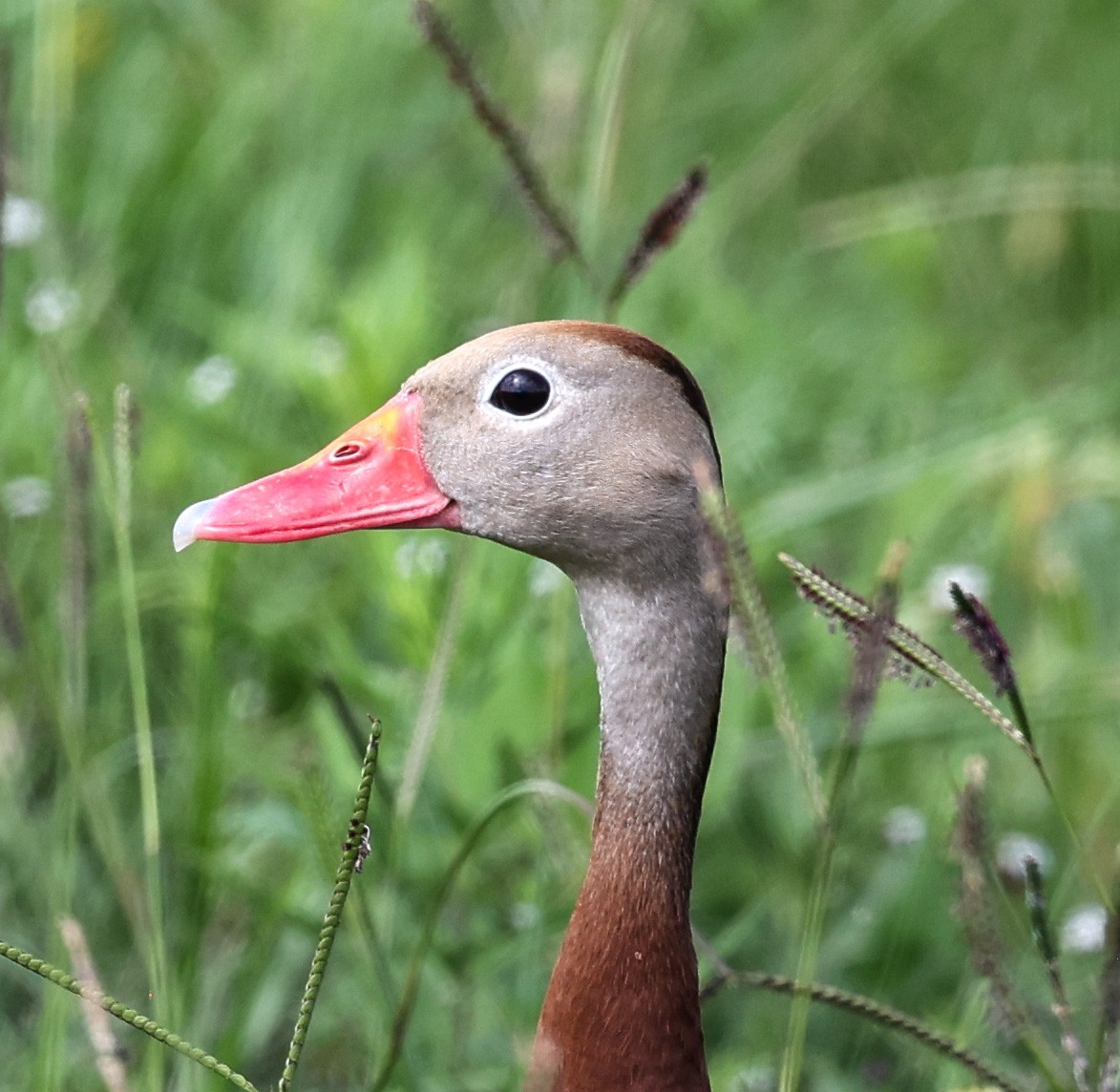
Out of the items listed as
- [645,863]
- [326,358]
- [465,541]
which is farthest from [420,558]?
[645,863]

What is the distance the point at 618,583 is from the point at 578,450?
109 millimetres

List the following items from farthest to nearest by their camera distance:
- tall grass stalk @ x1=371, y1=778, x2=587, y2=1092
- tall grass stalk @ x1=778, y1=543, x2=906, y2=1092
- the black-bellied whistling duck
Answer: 1. tall grass stalk @ x1=371, y1=778, x2=587, y2=1092
2. the black-bellied whistling duck
3. tall grass stalk @ x1=778, y1=543, x2=906, y2=1092

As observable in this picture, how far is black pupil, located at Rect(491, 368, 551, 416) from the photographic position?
1.47 meters

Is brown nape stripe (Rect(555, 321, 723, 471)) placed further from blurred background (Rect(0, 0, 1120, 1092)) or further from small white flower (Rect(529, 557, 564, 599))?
small white flower (Rect(529, 557, 564, 599))

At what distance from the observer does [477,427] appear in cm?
148

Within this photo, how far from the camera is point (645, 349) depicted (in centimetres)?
A: 144

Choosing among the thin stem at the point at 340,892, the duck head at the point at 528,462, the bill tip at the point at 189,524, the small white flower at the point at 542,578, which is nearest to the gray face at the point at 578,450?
the duck head at the point at 528,462

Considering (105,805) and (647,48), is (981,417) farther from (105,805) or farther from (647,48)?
(105,805)

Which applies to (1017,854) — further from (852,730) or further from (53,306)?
(53,306)

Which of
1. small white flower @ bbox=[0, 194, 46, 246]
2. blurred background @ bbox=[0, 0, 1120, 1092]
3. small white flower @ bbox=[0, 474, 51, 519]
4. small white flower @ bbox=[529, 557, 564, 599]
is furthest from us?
small white flower @ bbox=[0, 194, 46, 246]

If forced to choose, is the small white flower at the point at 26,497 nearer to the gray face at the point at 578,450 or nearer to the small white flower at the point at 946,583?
the gray face at the point at 578,450

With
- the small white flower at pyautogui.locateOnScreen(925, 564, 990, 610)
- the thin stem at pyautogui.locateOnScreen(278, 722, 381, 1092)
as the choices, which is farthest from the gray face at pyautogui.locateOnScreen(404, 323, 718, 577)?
the small white flower at pyautogui.locateOnScreen(925, 564, 990, 610)

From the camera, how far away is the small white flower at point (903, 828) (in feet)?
7.30

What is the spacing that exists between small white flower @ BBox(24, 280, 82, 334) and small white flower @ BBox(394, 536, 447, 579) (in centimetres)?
63
